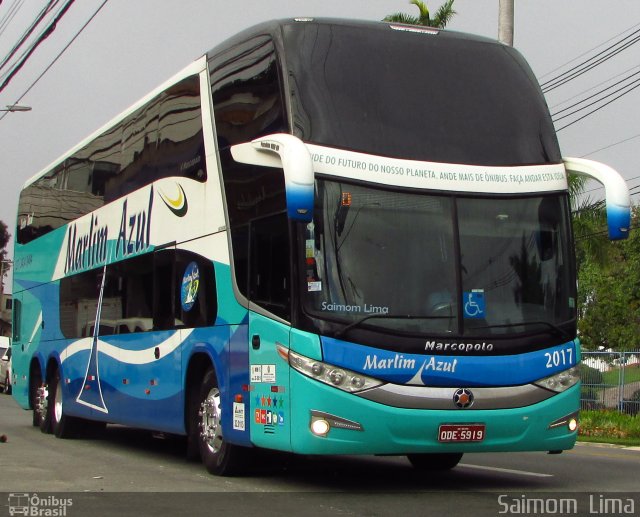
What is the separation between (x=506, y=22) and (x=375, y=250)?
37.0ft

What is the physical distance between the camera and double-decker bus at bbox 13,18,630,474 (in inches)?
396

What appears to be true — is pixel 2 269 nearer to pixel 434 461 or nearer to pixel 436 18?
pixel 436 18

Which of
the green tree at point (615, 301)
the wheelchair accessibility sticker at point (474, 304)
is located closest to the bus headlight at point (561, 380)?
the wheelchair accessibility sticker at point (474, 304)

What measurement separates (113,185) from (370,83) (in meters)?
6.26

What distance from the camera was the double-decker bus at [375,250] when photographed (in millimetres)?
10055

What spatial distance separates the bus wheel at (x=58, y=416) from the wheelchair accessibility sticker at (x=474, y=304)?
9.50m

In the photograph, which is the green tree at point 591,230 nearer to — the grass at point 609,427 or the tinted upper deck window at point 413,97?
the grass at point 609,427

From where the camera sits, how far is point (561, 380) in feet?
35.2

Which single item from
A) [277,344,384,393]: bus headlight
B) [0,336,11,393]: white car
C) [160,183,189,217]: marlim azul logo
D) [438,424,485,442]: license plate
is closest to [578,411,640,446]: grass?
[160,183,189,217]: marlim azul logo

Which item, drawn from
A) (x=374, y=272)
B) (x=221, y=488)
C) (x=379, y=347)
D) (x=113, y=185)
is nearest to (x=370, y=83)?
(x=374, y=272)

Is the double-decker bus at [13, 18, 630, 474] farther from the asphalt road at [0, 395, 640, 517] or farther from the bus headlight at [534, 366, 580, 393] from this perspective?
the asphalt road at [0, 395, 640, 517]

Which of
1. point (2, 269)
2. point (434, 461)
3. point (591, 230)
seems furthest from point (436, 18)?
point (2, 269)

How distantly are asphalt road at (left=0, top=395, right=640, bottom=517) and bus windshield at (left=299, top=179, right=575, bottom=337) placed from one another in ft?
4.94

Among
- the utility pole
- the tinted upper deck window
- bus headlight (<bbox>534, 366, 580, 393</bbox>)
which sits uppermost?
the utility pole
